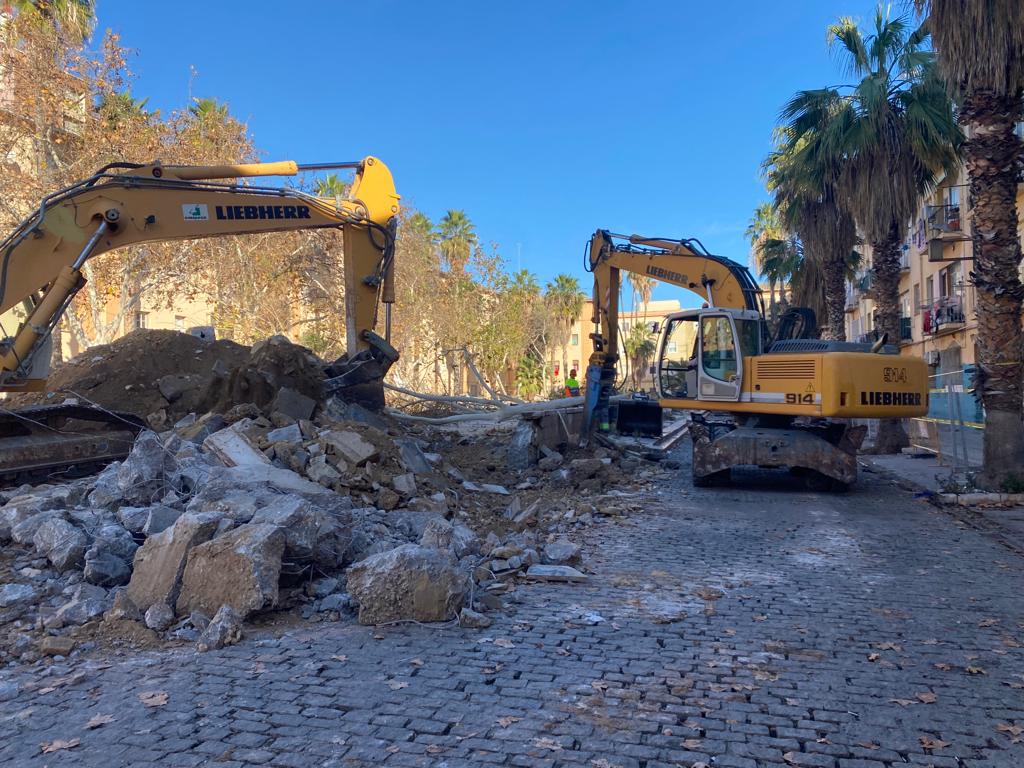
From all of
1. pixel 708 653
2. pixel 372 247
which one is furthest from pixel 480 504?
pixel 708 653

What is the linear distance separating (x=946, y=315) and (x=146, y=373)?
2761 centimetres

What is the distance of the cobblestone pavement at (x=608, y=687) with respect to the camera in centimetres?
351

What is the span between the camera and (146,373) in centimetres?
1174

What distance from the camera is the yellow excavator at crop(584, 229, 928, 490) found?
37.8 feet

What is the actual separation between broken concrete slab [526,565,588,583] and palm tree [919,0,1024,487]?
810 centimetres

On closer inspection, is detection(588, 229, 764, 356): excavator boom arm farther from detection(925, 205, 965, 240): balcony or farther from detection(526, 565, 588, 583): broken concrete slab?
detection(925, 205, 965, 240): balcony

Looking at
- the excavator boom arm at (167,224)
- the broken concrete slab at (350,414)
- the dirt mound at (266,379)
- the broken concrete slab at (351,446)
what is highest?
the excavator boom arm at (167,224)

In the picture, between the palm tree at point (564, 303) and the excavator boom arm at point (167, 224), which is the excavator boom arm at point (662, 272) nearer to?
the excavator boom arm at point (167, 224)

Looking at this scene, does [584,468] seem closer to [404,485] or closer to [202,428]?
[404,485]

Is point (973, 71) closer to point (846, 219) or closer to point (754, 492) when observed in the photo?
point (754, 492)

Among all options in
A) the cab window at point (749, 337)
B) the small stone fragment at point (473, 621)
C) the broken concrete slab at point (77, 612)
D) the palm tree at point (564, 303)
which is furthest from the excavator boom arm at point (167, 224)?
the palm tree at point (564, 303)

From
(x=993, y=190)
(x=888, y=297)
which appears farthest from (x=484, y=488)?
(x=888, y=297)

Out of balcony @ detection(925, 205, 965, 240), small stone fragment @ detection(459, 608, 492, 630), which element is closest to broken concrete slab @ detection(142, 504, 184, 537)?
small stone fragment @ detection(459, 608, 492, 630)

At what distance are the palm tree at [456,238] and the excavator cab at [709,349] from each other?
2659 cm
